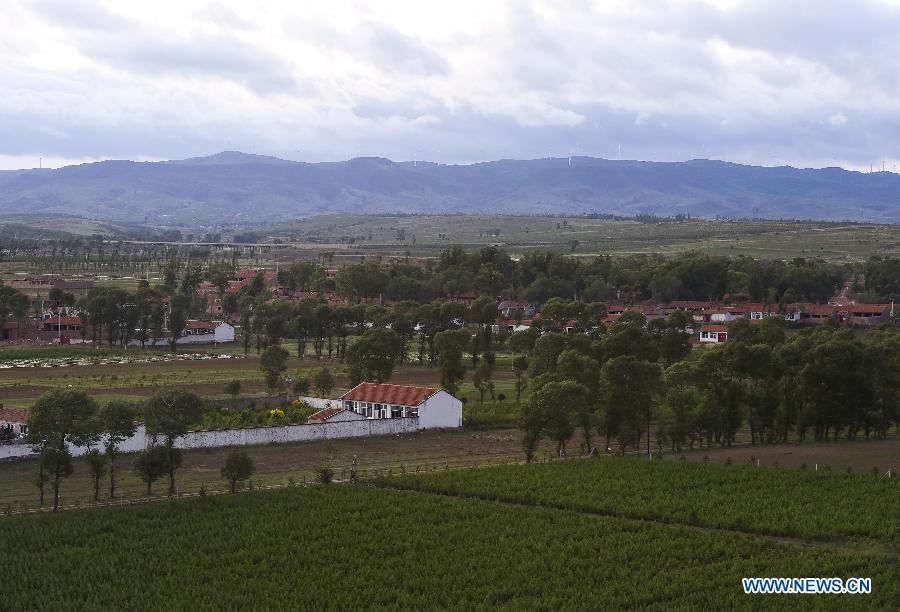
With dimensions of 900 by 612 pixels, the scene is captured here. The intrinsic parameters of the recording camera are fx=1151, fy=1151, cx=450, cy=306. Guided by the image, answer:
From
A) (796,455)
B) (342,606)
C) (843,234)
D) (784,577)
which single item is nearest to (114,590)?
(342,606)

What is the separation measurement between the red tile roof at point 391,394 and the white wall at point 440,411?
279 millimetres

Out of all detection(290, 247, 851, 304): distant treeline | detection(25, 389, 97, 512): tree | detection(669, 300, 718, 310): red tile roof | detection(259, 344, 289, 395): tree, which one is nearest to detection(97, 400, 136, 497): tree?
detection(25, 389, 97, 512): tree

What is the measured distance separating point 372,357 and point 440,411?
27.6 ft

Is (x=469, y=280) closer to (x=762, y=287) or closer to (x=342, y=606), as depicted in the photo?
(x=762, y=287)

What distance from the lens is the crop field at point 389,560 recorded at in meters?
23.6

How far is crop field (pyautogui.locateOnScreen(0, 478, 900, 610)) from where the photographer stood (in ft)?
77.3

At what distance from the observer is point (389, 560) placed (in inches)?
1032

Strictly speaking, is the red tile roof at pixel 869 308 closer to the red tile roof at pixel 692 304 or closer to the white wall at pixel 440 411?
the red tile roof at pixel 692 304

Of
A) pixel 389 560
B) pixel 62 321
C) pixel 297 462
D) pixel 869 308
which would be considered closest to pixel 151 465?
pixel 297 462

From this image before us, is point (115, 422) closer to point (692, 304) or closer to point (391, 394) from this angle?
point (391, 394)

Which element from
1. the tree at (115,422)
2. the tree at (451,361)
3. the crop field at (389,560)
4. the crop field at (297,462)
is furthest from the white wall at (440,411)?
the crop field at (389,560)

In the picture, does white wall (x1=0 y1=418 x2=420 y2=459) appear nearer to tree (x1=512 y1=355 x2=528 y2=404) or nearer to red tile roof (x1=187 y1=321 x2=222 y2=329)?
tree (x1=512 y1=355 x2=528 y2=404)

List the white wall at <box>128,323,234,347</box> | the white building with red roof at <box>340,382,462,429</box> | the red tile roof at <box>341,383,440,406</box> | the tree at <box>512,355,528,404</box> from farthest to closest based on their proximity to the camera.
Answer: the white wall at <box>128,323,234,347</box> < the tree at <box>512,355,528,404</box> < the red tile roof at <box>341,383,440,406</box> < the white building with red roof at <box>340,382,462,429</box>

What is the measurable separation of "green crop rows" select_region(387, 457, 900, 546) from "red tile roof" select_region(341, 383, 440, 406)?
36.3ft
